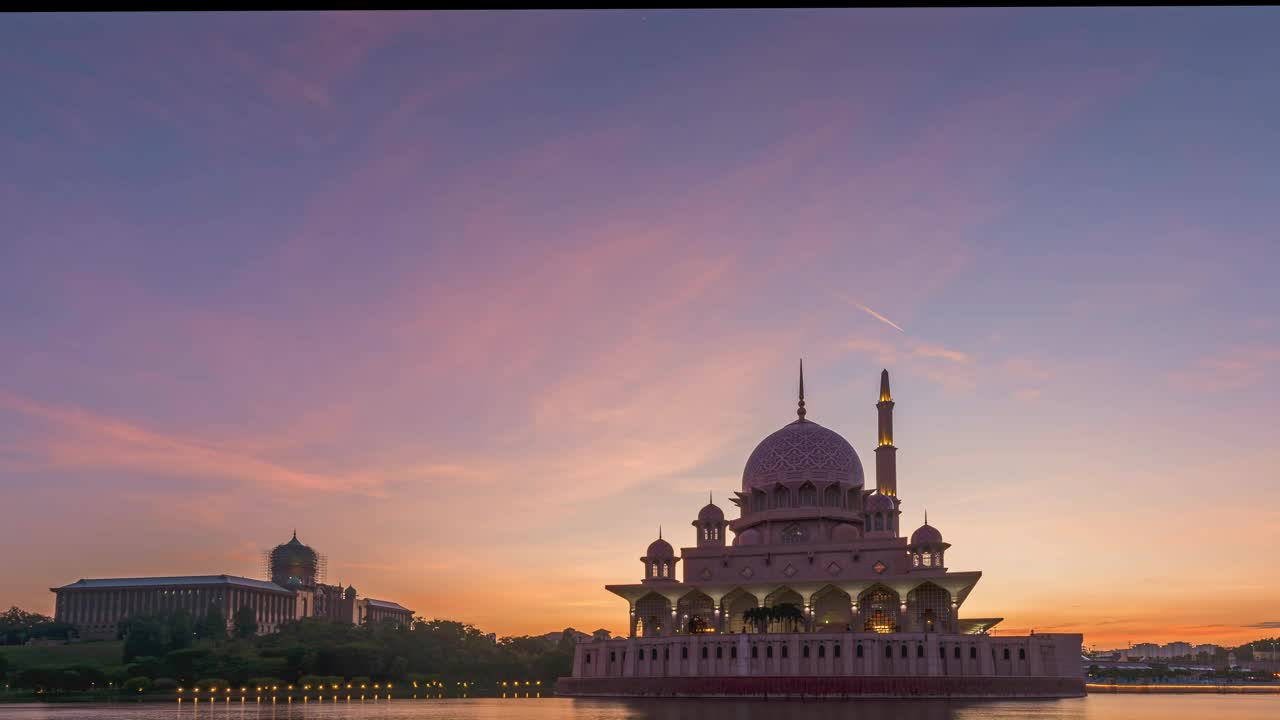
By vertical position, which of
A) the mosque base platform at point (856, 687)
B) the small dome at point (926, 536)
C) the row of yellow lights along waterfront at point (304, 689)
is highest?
the small dome at point (926, 536)

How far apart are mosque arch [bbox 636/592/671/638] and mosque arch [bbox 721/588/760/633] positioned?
4437 mm

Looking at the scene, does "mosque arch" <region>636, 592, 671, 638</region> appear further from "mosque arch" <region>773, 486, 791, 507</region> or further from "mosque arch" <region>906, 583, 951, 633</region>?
"mosque arch" <region>906, 583, 951, 633</region>

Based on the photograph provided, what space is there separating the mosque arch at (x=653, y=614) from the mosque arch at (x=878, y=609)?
→ 46.7 ft

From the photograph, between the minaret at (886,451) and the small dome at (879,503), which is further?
the minaret at (886,451)

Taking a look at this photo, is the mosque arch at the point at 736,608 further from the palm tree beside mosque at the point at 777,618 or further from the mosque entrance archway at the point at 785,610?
the palm tree beside mosque at the point at 777,618

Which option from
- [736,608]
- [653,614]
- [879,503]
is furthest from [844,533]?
[653,614]

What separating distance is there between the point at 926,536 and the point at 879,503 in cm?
607

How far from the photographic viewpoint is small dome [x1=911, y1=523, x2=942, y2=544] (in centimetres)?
8006

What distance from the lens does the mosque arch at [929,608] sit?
80.2 metres

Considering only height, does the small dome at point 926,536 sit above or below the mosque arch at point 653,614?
above

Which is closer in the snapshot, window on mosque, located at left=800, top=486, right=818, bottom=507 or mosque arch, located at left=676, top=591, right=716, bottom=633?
mosque arch, located at left=676, top=591, right=716, bottom=633

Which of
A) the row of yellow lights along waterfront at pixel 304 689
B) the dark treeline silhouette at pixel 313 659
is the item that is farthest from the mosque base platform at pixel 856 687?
the dark treeline silhouette at pixel 313 659

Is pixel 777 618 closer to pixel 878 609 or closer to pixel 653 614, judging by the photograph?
pixel 878 609

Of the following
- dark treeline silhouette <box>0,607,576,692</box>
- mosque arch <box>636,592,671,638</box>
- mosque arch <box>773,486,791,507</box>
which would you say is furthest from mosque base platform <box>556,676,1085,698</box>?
dark treeline silhouette <box>0,607,576,692</box>
